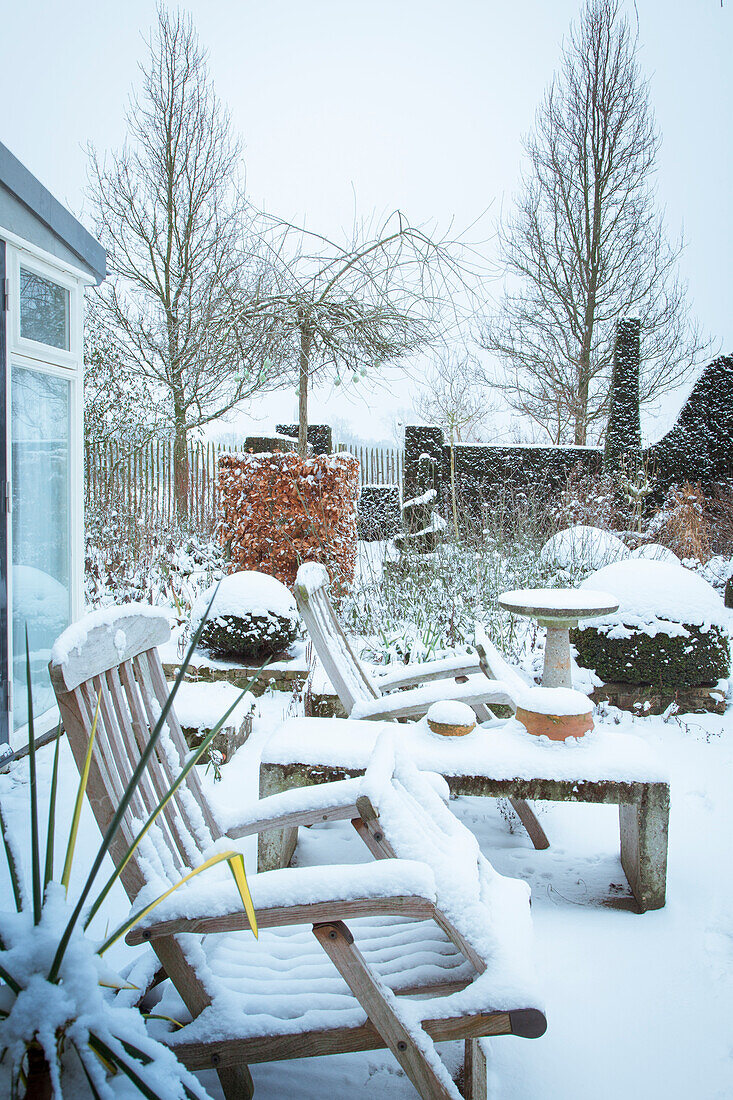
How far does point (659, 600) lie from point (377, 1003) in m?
3.79

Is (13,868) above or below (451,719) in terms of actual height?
above

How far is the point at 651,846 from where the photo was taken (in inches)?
90.6

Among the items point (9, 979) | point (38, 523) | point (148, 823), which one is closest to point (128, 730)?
point (148, 823)

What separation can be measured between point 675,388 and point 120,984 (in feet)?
52.6

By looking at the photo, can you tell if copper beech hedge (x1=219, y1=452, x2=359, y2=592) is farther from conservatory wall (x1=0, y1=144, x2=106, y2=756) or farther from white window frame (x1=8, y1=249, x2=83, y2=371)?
white window frame (x1=8, y1=249, x2=83, y2=371)

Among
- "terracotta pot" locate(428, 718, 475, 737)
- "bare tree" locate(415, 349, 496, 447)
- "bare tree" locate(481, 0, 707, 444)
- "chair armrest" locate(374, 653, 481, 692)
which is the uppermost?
"bare tree" locate(481, 0, 707, 444)

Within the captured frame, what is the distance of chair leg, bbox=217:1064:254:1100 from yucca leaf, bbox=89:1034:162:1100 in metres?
0.55

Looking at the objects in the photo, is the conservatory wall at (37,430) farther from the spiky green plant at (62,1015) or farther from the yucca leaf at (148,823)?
the spiky green plant at (62,1015)

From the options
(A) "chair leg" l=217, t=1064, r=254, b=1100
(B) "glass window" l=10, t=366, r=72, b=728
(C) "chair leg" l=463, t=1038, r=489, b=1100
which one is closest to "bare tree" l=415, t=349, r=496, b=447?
(B) "glass window" l=10, t=366, r=72, b=728

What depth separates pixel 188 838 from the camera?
5.66ft

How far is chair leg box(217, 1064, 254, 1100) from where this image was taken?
4.79 ft

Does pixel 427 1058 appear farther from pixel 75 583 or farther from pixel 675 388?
pixel 675 388

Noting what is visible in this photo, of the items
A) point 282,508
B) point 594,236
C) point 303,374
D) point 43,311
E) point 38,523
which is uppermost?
point 594,236

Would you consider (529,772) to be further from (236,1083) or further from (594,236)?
(594,236)
